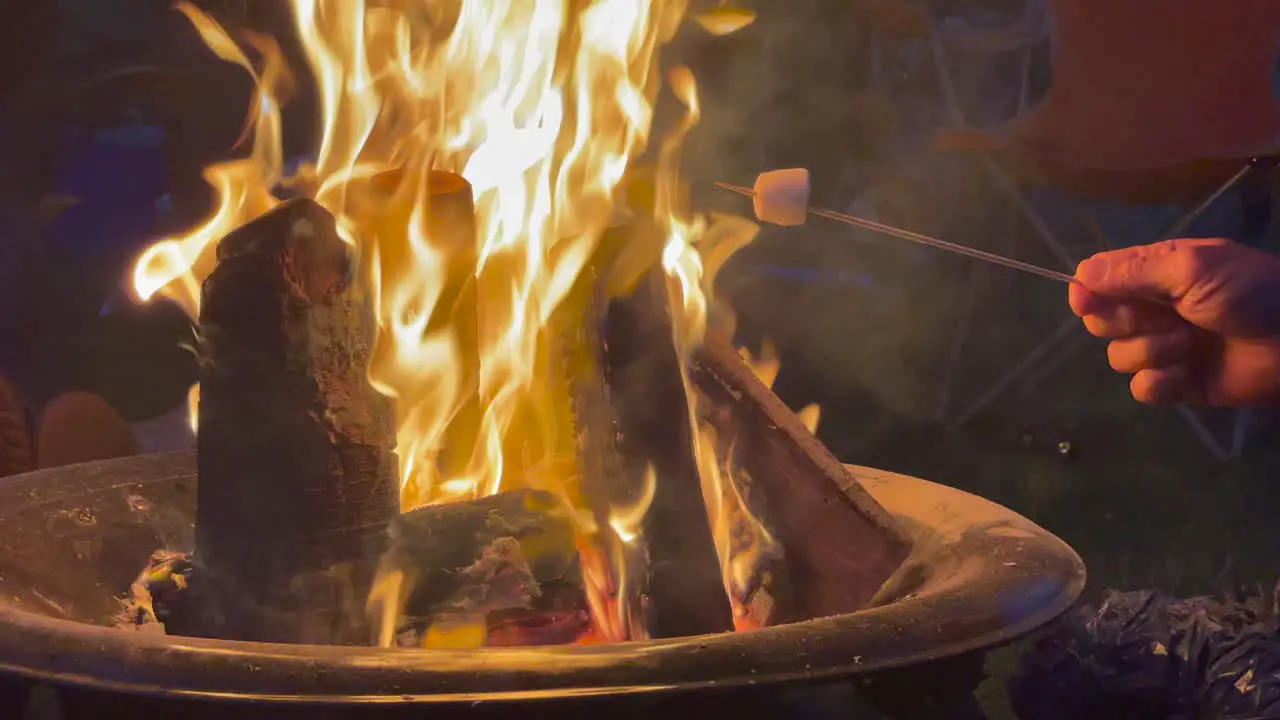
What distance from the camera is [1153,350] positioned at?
2.13m

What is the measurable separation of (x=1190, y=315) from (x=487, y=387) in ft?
3.61

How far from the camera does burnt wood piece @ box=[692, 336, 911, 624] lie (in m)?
1.75

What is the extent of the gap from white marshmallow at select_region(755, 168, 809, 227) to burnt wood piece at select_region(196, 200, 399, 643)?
0.79 meters

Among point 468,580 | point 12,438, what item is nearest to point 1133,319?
point 468,580

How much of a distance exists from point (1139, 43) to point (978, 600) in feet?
11.6

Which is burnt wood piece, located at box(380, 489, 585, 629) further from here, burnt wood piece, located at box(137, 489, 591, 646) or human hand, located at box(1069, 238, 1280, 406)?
human hand, located at box(1069, 238, 1280, 406)

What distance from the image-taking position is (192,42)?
14.3ft

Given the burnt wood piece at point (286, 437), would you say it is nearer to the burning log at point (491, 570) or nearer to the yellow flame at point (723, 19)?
the burning log at point (491, 570)

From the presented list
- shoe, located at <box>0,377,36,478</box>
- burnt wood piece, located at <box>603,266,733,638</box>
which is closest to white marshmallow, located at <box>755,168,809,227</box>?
burnt wood piece, located at <box>603,266,733,638</box>

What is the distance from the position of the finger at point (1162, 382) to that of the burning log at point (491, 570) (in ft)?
3.43

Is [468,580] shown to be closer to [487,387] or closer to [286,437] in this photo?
[286,437]

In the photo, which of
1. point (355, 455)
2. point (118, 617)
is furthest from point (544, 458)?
point (118, 617)

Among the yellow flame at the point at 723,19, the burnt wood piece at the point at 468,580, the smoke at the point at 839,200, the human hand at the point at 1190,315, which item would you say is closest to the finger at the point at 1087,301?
the human hand at the point at 1190,315

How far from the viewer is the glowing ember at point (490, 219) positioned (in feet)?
6.40
